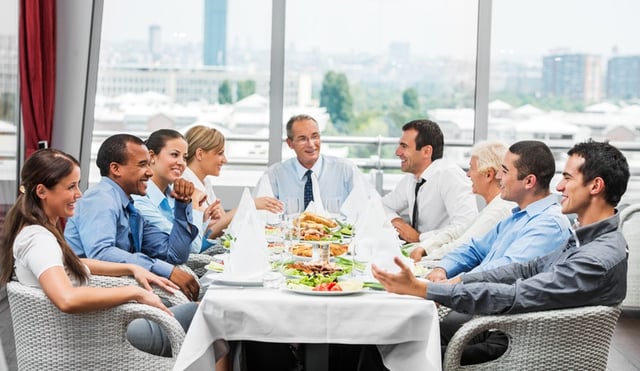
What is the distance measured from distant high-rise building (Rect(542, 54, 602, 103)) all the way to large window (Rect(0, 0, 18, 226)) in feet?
12.4

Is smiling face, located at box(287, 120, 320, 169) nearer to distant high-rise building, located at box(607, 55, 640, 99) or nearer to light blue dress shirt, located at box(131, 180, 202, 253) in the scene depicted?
light blue dress shirt, located at box(131, 180, 202, 253)

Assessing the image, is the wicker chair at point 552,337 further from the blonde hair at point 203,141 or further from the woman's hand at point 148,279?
the blonde hair at point 203,141

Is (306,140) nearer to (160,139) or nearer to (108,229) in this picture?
(160,139)

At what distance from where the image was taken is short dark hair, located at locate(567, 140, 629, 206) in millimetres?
3121

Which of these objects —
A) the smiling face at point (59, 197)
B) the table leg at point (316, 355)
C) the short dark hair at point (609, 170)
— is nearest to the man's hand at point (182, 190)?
the smiling face at point (59, 197)

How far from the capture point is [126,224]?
383 cm

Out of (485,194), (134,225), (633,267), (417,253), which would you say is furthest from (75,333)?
(633,267)

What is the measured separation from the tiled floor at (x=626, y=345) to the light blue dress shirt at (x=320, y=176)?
5.61ft

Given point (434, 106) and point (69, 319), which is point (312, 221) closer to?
point (69, 319)

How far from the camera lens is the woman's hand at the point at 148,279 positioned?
3.46 meters

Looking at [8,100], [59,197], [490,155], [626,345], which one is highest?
[8,100]

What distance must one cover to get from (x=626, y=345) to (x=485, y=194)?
1417 mm

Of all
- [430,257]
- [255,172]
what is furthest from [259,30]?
[430,257]

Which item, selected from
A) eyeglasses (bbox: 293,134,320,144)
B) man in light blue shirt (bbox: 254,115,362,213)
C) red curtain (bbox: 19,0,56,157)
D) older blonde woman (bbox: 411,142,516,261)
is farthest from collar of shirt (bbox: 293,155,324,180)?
red curtain (bbox: 19,0,56,157)
